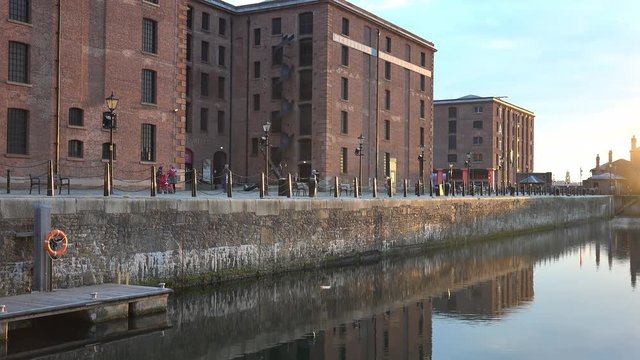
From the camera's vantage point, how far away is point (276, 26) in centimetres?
4922

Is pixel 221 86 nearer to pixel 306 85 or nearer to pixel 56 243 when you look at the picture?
pixel 306 85

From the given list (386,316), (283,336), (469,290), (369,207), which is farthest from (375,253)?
(283,336)

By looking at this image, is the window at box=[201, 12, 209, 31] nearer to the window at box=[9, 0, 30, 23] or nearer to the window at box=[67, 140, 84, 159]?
the window at box=[67, 140, 84, 159]

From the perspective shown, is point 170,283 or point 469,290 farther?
point 469,290

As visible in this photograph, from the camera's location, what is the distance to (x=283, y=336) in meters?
15.1

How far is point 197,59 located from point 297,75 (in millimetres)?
7520

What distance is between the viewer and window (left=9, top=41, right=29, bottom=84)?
89.7 feet

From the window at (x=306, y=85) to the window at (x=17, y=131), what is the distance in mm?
23324

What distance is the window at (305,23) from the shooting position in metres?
A: 47.4

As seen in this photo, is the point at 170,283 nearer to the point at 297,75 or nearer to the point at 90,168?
the point at 90,168

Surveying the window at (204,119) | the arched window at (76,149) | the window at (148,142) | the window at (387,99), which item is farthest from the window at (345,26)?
the arched window at (76,149)

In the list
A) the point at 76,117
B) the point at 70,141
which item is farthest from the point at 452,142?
the point at 70,141

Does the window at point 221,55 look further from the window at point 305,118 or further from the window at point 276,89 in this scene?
the window at point 305,118

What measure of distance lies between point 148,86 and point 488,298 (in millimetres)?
20172
